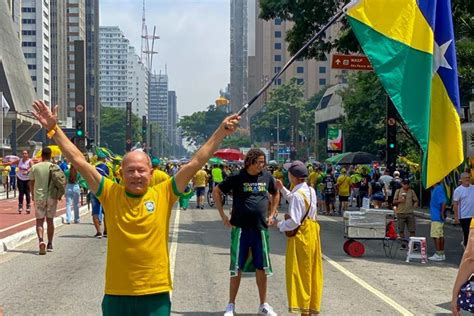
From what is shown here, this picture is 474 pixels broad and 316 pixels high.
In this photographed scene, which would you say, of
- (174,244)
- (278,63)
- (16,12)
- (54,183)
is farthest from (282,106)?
(54,183)

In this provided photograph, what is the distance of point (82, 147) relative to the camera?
2845cm

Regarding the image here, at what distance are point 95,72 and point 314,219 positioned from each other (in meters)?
165

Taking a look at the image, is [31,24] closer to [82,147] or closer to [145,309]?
[82,147]

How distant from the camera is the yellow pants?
7.07m

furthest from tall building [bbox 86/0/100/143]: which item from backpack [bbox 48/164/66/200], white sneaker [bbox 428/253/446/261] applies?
white sneaker [bbox 428/253/446/261]

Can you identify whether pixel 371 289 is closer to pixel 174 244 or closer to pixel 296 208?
pixel 296 208

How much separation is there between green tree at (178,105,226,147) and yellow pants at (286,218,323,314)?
15836cm

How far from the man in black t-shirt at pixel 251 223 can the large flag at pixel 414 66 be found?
1.76 metres

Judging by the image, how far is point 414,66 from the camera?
818cm

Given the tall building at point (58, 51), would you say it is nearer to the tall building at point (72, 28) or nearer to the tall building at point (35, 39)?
the tall building at point (72, 28)

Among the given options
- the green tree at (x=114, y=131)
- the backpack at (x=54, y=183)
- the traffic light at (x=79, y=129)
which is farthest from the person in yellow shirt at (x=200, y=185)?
the green tree at (x=114, y=131)

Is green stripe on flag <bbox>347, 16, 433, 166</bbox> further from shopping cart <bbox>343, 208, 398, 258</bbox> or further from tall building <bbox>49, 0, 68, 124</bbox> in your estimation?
tall building <bbox>49, 0, 68, 124</bbox>

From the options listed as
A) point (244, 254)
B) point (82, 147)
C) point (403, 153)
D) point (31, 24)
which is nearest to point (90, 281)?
point (244, 254)

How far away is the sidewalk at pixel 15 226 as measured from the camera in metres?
14.0
